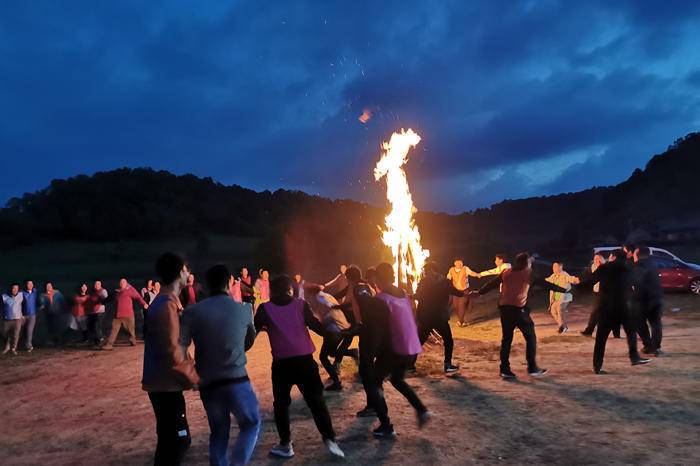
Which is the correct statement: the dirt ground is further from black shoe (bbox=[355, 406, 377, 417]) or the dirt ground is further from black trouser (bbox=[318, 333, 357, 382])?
black trouser (bbox=[318, 333, 357, 382])

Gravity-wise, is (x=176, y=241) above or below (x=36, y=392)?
above

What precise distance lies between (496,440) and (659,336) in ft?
19.9

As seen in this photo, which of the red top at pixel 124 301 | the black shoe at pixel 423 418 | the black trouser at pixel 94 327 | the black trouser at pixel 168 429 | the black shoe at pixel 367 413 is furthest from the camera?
the black trouser at pixel 94 327

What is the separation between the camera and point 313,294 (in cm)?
874

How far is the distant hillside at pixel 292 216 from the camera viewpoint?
52625 millimetres

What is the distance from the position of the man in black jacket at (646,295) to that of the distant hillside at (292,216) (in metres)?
32.4

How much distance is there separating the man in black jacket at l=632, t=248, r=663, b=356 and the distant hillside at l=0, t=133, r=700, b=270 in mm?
32390

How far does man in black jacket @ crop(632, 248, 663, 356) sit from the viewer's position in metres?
10.3

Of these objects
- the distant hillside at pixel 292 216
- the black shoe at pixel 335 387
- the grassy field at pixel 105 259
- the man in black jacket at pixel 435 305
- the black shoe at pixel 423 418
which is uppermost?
the distant hillside at pixel 292 216

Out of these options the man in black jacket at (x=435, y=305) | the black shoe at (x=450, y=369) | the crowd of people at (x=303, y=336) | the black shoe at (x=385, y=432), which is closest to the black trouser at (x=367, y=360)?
the crowd of people at (x=303, y=336)

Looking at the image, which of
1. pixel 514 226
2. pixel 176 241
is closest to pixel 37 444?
pixel 176 241

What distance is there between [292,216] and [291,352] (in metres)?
56.0

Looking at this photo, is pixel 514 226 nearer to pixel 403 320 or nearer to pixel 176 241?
pixel 176 241

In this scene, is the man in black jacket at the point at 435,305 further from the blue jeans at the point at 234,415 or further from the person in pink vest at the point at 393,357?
the blue jeans at the point at 234,415
